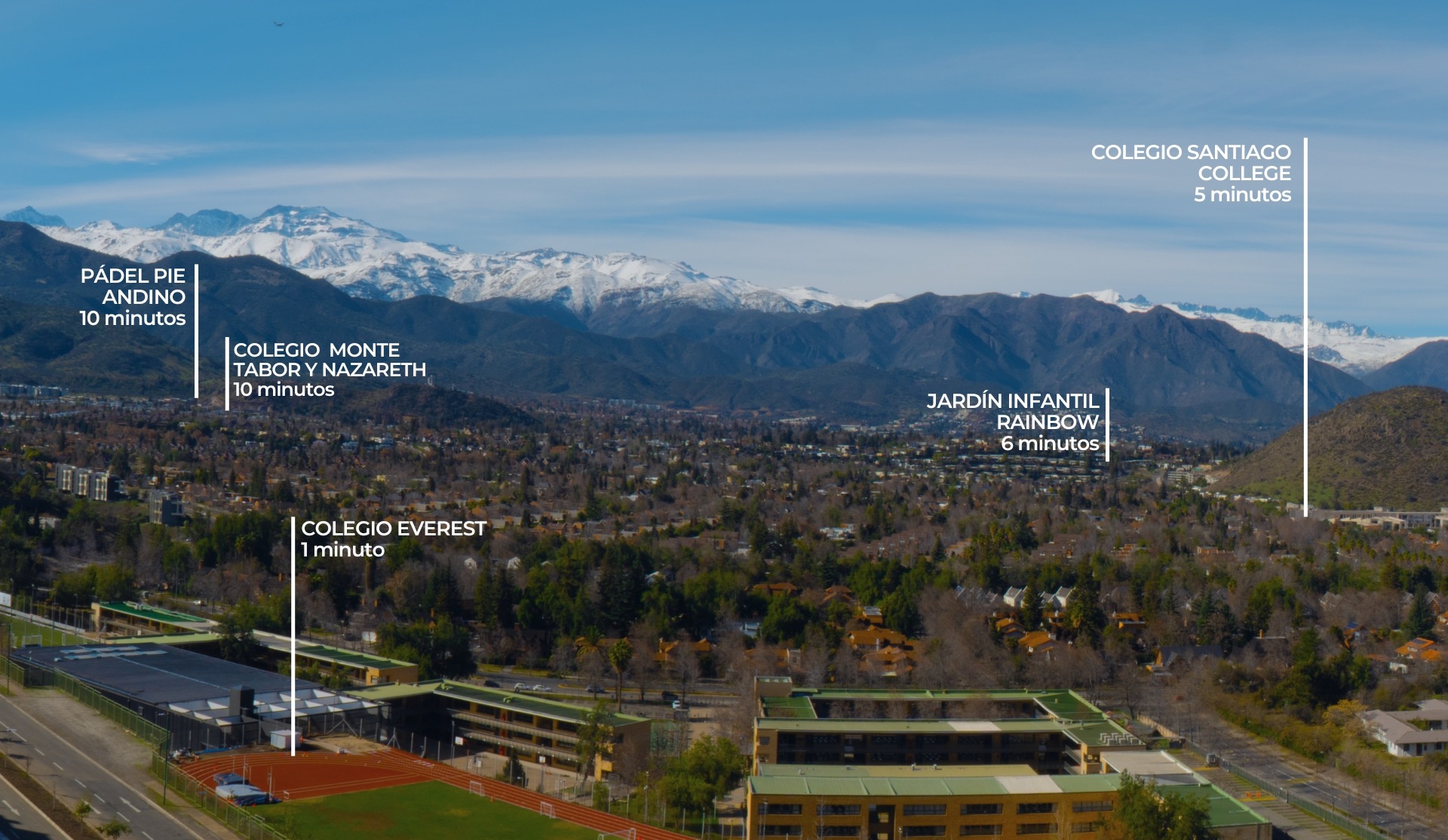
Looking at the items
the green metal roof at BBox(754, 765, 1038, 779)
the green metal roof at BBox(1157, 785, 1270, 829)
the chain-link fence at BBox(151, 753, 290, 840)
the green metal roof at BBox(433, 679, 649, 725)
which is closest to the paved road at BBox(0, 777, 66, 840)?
the chain-link fence at BBox(151, 753, 290, 840)

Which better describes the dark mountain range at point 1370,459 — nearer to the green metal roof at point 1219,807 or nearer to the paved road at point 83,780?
the green metal roof at point 1219,807

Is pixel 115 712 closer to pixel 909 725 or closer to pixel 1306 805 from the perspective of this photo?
pixel 909 725

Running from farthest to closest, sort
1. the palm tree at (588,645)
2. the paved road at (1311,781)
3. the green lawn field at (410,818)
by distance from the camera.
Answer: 1. the palm tree at (588,645)
2. the paved road at (1311,781)
3. the green lawn field at (410,818)

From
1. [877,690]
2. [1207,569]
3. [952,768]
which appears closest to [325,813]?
[952,768]

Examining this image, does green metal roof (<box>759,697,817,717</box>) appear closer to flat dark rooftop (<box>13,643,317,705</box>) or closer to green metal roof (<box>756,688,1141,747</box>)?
green metal roof (<box>756,688,1141,747</box>)

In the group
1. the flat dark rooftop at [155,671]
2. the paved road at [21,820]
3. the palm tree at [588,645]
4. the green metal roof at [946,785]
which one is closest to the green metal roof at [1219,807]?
the green metal roof at [946,785]

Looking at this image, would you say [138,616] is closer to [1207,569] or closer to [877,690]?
[877,690]
